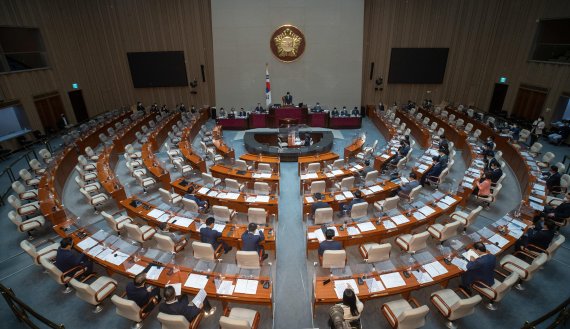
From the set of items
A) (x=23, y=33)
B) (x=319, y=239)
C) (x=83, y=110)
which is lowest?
(x=319, y=239)

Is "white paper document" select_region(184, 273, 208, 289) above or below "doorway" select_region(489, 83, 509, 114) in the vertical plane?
below

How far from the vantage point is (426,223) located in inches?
349

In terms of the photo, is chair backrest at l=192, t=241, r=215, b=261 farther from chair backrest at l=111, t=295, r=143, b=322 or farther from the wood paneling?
the wood paneling

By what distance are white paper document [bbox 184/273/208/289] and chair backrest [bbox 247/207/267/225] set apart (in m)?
2.83

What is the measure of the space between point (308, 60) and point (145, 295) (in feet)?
63.9

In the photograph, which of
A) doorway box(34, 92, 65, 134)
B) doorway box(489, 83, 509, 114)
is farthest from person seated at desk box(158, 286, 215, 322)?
doorway box(489, 83, 509, 114)

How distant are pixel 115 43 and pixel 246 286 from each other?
74.0ft

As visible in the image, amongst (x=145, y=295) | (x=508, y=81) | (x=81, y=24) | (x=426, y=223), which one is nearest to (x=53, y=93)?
(x=81, y=24)

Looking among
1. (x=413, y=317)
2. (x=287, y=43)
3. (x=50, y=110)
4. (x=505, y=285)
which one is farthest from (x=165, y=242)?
(x=287, y=43)

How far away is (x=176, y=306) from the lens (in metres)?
5.42

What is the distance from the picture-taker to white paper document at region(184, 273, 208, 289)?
6.15m

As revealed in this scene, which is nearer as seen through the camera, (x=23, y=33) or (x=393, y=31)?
(x=23, y=33)

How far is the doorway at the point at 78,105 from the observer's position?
20.1 meters

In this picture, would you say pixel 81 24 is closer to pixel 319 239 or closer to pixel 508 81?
pixel 319 239
